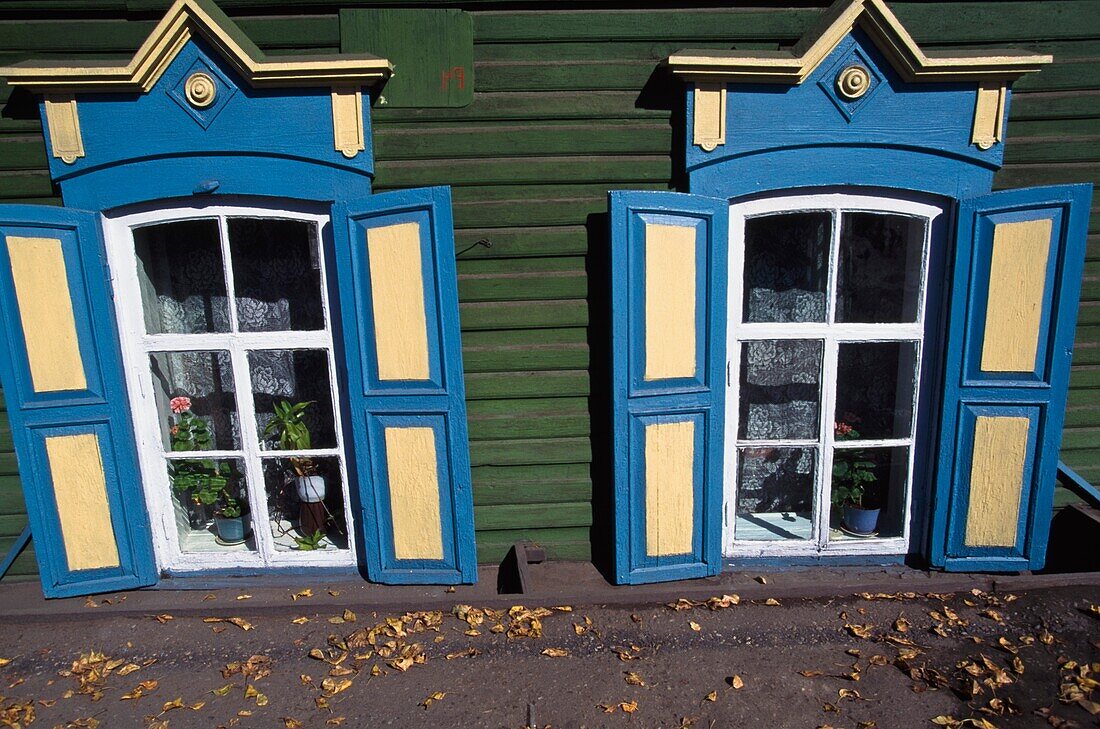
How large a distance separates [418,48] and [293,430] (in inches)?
73.0

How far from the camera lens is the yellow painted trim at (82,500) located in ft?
10.2

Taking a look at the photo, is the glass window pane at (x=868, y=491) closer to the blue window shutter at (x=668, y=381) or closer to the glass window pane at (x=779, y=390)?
the glass window pane at (x=779, y=390)

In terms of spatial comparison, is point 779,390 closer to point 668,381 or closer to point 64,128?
point 668,381

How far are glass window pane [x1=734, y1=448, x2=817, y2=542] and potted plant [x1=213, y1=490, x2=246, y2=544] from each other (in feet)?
8.21

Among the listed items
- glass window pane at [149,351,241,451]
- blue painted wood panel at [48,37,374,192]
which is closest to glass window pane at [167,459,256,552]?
glass window pane at [149,351,241,451]

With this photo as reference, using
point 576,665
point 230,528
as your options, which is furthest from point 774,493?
point 230,528

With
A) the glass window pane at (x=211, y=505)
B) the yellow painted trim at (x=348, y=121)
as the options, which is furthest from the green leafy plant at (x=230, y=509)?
the yellow painted trim at (x=348, y=121)

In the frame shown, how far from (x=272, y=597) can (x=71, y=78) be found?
2.41 metres

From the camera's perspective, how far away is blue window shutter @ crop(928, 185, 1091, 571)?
290 cm

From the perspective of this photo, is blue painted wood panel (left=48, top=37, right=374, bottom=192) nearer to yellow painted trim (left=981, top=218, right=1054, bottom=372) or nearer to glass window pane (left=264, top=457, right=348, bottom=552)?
glass window pane (left=264, top=457, right=348, bottom=552)

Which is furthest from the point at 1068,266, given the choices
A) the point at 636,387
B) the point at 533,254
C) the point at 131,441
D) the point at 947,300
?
the point at 131,441

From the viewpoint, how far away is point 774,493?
140 inches

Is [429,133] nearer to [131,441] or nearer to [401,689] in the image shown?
[131,441]

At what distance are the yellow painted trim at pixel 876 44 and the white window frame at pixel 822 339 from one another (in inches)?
20.7
